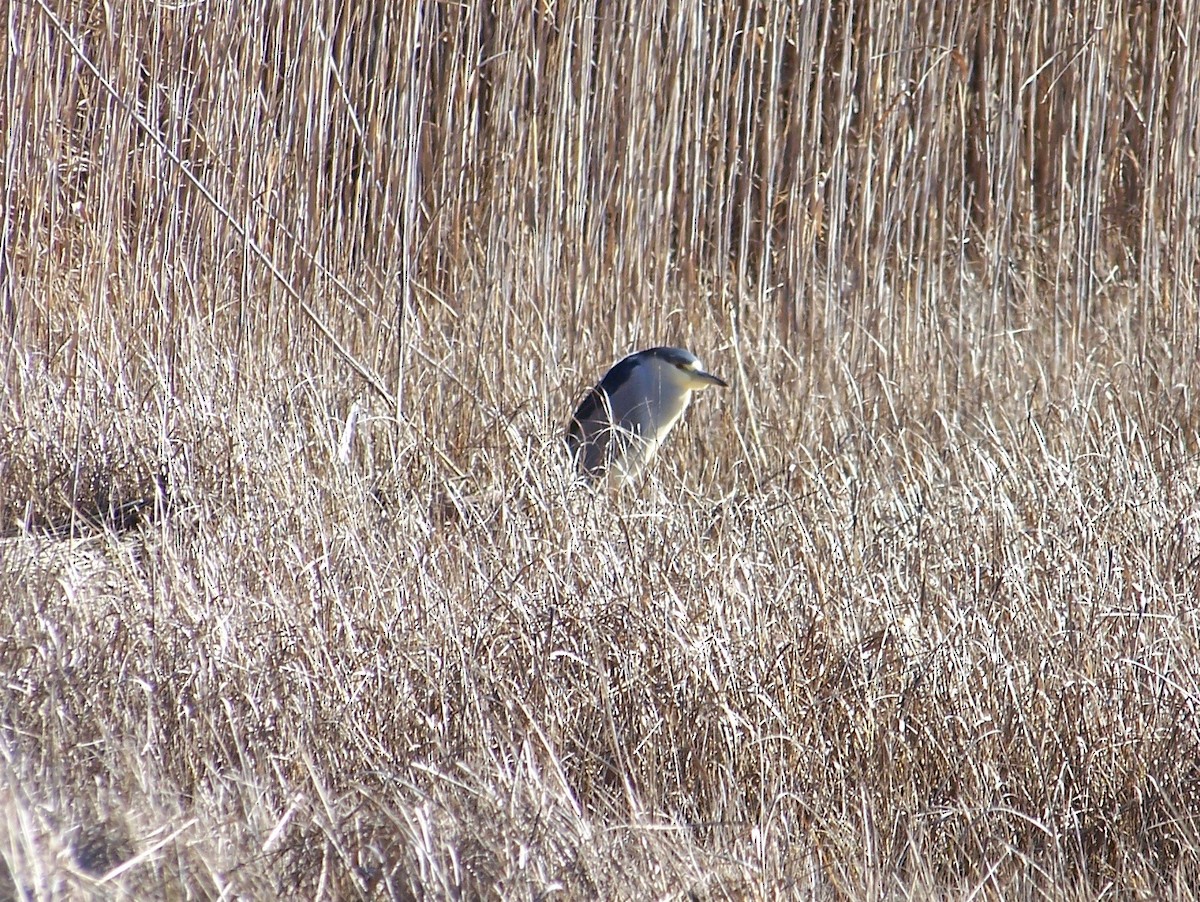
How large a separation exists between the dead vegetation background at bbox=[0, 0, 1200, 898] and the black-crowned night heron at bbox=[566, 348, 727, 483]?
12cm

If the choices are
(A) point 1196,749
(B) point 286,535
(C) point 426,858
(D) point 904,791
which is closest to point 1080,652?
(A) point 1196,749

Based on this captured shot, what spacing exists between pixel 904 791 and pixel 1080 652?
14.9 inches

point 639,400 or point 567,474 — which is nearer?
point 567,474

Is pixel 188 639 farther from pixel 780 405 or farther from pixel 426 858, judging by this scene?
pixel 780 405

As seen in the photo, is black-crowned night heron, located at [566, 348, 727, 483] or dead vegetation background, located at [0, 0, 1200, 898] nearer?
dead vegetation background, located at [0, 0, 1200, 898]

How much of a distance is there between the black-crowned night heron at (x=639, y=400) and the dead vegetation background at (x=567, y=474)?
121mm

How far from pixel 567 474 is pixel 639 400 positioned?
2.40ft

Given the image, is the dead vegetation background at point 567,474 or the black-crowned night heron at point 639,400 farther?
the black-crowned night heron at point 639,400

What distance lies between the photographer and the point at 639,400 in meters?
3.57

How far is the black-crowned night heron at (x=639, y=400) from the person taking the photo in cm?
359

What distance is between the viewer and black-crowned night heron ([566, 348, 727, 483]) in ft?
11.8

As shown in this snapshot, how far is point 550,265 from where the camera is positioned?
3.90 m

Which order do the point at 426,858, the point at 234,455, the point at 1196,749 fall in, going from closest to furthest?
the point at 426,858 < the point at 1196,749 < the point at 234,455

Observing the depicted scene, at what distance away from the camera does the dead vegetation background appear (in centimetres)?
203
